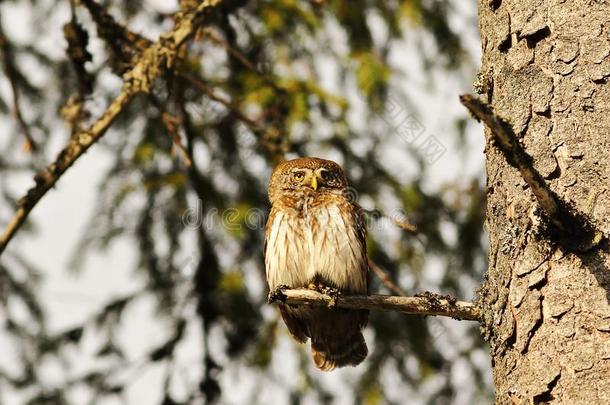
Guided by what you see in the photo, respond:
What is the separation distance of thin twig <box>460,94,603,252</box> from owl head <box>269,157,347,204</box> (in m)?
2.41

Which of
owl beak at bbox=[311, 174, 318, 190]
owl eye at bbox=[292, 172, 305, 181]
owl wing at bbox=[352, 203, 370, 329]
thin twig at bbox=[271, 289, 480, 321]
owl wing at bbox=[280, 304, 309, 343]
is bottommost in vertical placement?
thin twig at bbox=[271, 289, 480, 321]

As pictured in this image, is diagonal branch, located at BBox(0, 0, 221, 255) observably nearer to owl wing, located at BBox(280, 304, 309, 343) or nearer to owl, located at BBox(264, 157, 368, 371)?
owl, located at BBox(264, 157, 368, 371)

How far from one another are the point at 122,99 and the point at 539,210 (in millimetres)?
1791

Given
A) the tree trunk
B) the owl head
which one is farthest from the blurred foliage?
the tree trunk

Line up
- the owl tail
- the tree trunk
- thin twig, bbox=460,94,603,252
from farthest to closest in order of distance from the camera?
the owl tail, the tree trunk, thin twig, bbox=460,94,603,252

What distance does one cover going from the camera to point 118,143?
17.3ft

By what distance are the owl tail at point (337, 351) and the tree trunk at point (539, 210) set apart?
2.06m

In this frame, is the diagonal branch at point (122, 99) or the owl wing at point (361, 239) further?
the owl wing at point (361, 239)

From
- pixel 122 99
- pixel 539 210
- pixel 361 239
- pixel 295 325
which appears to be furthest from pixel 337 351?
pixel 539 210

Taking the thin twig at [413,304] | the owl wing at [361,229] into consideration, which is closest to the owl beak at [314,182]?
the owl wing at [361,229]

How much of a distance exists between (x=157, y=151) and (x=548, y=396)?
3.58 m

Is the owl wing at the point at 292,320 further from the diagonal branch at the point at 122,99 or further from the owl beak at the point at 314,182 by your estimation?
the diagonal branch at the point at 122,99

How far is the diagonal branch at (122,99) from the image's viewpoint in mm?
2891

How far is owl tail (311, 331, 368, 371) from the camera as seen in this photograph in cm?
435
